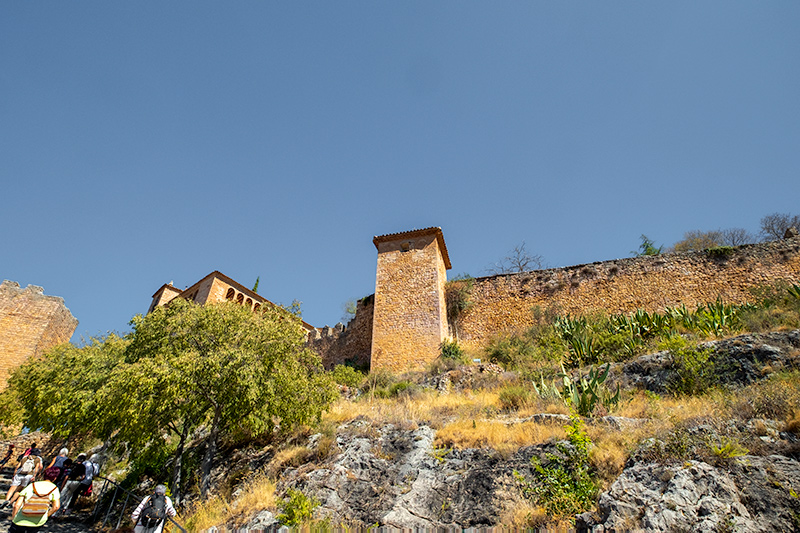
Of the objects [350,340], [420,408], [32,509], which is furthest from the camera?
[350,340]

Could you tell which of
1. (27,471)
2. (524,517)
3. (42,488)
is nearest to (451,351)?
(524,517)

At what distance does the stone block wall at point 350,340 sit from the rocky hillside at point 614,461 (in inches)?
424

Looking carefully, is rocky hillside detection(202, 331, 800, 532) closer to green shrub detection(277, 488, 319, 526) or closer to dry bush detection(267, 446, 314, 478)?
dry bush detection(267, 446, 314, 478)

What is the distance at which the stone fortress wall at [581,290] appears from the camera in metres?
18.3

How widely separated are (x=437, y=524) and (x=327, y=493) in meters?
2.28

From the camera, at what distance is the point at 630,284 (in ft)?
65.1

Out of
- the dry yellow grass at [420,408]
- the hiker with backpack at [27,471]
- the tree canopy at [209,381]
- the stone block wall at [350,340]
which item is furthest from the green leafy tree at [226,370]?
the stone block wall at [350,340]

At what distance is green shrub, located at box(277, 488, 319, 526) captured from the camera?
7.06 metres

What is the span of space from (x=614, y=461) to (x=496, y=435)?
8.30 ft

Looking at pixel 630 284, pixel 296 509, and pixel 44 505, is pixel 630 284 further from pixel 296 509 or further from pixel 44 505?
pixel 44 505

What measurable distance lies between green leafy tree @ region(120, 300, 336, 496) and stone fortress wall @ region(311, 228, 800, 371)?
833 cm

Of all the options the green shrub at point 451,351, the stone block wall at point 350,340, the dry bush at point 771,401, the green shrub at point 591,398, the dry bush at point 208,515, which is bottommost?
the dry bush at point 208,515

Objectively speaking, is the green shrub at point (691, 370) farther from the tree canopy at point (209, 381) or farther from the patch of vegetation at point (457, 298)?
the patch of vegetation at point (457, 298)

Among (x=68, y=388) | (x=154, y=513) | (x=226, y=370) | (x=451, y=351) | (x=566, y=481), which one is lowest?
(x=154, y=513)
